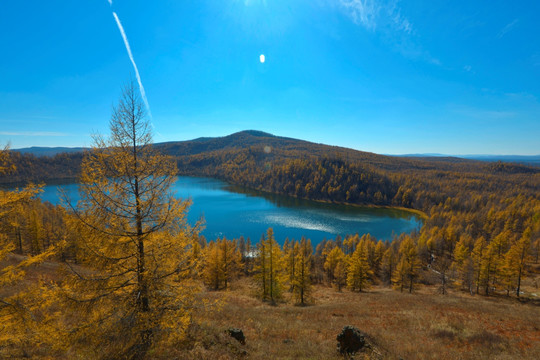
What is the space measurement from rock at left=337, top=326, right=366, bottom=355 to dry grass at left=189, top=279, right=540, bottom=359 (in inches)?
21.2

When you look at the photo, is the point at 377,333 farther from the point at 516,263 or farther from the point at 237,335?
the point at 516,263

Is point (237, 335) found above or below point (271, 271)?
above

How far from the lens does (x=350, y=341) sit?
1138 cm

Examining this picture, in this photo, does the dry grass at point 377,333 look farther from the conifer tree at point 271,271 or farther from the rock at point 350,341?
the conifer tree at point 271,271

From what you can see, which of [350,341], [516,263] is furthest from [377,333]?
[516,263]

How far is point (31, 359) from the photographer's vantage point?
8.57 metres

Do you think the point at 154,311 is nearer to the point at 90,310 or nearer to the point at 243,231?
the point at 90,310

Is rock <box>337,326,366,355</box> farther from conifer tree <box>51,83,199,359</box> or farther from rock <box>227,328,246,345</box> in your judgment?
conifer tree <box>51,83,199,359</box>

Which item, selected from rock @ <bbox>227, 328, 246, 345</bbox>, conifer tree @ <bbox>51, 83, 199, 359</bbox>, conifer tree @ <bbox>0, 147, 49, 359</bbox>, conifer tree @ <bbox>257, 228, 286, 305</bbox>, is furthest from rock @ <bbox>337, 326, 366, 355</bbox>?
conifer tree @ <bbox>257, 228, 286, 305</bbox>

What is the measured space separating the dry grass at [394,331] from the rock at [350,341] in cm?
54

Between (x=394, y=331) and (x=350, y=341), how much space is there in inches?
268

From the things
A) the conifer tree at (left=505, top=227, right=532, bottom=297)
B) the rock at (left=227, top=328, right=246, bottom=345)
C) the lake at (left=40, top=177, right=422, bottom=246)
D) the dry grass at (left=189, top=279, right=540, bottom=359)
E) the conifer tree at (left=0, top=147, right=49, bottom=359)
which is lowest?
the lake at (left=40, top=177, right=422, bottom=246)

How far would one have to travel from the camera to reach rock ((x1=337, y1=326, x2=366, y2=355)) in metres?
11.2

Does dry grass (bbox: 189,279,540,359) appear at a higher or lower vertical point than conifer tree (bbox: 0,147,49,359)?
lower
